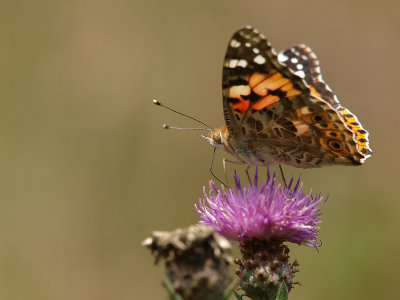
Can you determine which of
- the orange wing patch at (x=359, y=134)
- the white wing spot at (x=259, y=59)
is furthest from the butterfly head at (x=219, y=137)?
the orange wing patch at (x=359, y=134)

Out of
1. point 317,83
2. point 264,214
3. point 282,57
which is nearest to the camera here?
point 264,214

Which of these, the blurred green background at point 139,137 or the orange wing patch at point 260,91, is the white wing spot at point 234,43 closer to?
the orange wing patch at point 260,91

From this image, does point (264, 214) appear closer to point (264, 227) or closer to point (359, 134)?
point (264, 227)

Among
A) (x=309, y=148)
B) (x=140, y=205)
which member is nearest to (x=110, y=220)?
(x=140, y=205)

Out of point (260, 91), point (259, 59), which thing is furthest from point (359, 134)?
point (259, 59)

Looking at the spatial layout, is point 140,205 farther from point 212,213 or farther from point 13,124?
point 212,213

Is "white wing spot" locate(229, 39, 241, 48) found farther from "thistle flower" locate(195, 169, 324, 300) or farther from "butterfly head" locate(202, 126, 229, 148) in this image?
"thistle flower" locate(195, 169, 324, 300)
